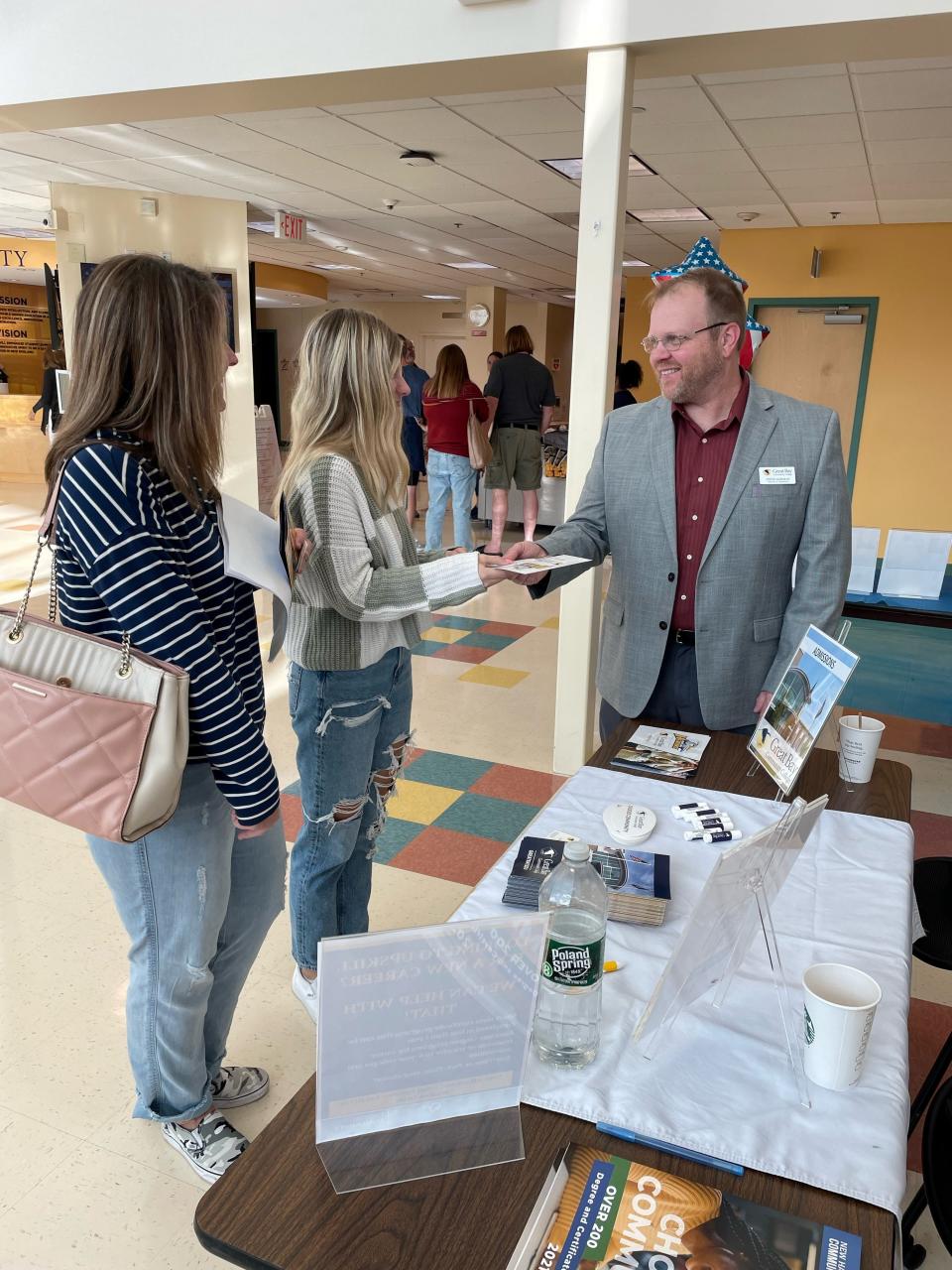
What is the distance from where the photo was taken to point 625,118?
339 cm

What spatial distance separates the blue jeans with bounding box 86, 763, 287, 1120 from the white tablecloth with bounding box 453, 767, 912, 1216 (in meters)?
0.50

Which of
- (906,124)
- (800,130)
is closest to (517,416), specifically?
(800,130)

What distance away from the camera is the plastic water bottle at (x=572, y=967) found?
106 cm

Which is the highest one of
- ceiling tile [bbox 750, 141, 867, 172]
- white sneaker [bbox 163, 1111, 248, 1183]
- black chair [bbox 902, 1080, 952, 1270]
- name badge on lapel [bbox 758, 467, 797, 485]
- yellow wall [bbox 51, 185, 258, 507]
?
ceiling tile [bbox 750, 141, 867, 172]

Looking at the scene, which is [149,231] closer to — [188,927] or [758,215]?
[758,215]

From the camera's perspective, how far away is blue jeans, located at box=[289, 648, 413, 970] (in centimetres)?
204

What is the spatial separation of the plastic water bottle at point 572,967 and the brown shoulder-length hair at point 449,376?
21.9 ft

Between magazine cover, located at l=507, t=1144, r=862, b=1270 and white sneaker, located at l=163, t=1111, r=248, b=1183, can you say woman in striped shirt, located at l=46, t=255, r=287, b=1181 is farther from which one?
magazine cover, located at l=507, t=1144, r=862, b=1270

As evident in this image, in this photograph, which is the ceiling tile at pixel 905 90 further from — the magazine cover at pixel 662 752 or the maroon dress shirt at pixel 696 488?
the magazine cover at pixel 662 752

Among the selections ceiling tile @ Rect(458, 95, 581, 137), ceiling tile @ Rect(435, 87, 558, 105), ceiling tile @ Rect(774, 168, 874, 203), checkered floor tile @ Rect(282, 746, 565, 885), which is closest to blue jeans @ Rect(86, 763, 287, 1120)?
checkered floor tile @ Rect(282, 746, 565, 885)

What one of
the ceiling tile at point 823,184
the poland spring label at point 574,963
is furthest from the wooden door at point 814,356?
the poland spring label at point 574,963

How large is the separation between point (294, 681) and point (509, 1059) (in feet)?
3.90

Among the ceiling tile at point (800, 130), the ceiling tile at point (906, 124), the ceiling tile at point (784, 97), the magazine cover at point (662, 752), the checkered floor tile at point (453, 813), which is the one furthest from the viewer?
the ceiling tile at point (800, 130)

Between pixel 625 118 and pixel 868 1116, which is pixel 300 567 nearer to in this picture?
pixel 868 1116
